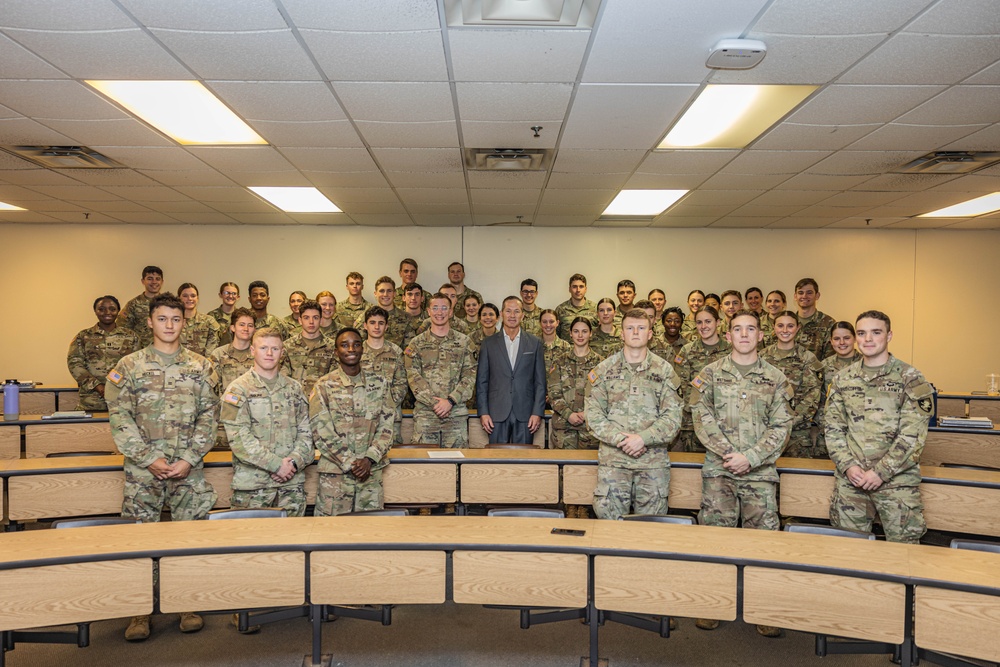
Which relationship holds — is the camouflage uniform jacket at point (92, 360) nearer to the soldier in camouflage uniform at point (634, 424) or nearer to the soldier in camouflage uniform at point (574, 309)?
the soldier in camouflage uniform at point (574, 309)

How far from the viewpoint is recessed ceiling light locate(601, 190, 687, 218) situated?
6582mm

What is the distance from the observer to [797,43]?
3068 millimetres

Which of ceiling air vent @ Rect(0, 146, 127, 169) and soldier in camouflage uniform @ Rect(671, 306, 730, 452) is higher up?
ceiling air vent @ Rect(0, 146, 127, 169)

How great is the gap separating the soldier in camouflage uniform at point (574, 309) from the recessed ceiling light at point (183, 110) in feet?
12.3

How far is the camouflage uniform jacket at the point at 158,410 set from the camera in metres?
3.63

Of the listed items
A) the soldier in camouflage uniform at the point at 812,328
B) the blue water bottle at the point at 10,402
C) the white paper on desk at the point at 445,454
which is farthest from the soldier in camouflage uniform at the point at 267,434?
the soldier in camouflage uniform at the point at 812,328

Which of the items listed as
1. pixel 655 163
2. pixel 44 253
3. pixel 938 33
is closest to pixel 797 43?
pixel 938 33

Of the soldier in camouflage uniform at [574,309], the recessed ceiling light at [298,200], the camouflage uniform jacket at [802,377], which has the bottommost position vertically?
the camouflage uniform jacket at [802,377]

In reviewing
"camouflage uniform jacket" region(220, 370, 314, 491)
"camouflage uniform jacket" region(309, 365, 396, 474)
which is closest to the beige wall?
"camouflage uniform jacket" region(309, 365, 396, 474)

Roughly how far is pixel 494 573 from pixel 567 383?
2.98m

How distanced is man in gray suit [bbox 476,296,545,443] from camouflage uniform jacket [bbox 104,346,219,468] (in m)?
2.33

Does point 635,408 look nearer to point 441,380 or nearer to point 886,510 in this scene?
point 886,510

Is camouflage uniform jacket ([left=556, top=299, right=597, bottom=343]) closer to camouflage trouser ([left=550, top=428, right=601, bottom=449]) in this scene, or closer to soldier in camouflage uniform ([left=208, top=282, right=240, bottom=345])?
camouflage trouser ([left=550, top=428, right=601, bottom=449])

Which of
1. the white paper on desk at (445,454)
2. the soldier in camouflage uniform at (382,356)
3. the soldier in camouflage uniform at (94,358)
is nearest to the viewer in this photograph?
the white paper on desk at (445,454)
